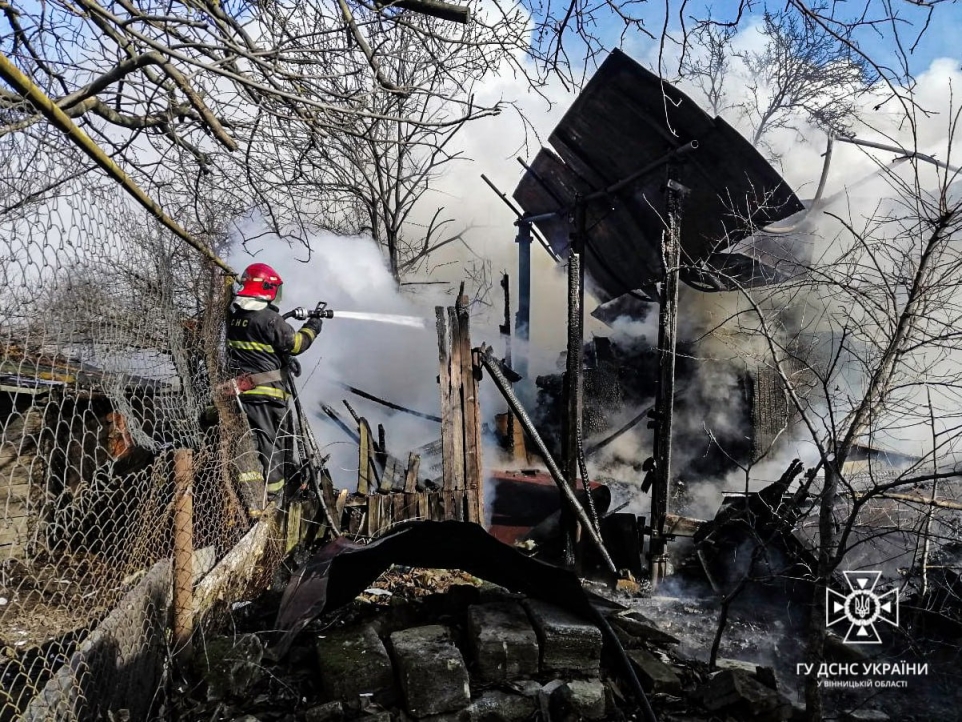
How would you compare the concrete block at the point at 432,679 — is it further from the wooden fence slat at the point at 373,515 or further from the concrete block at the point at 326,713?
the wooden fence slat at the point at 373,515

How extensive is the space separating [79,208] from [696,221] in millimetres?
6432

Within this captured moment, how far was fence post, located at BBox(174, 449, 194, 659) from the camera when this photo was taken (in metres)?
3.17

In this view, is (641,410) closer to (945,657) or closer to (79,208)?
(945,657)

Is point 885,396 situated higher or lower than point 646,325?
lower

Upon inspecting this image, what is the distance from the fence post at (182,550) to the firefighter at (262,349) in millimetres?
2567

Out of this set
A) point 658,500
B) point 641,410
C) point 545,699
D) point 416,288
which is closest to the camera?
point 545,699

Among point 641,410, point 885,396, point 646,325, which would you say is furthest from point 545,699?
point 646,325

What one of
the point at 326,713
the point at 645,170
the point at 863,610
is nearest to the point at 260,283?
the point at 326,713

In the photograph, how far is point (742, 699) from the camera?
330 cm

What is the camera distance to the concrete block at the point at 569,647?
10.8 ft

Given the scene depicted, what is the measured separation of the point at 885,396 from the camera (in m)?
3.16

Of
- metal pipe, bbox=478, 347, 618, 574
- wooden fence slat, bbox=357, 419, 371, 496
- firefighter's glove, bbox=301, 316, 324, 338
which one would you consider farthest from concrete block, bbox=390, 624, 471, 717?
firefighter's glove, bbox=301, 316, 324, 338

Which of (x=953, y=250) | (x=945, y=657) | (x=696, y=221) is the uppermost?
(x=696, y=221)

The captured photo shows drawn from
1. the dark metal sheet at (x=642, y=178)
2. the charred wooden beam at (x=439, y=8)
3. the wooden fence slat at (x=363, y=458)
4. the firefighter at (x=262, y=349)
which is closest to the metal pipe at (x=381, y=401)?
the wooden fence slat at (x=363, y=458)
